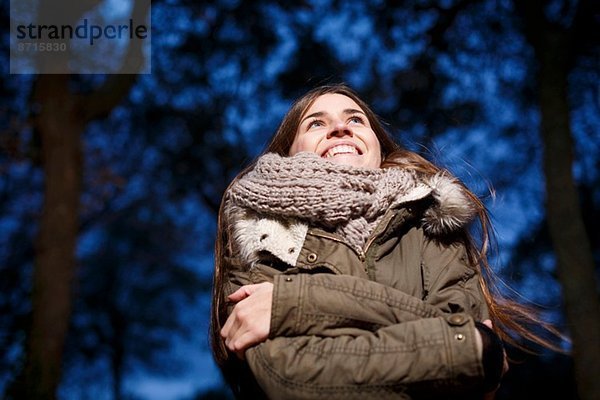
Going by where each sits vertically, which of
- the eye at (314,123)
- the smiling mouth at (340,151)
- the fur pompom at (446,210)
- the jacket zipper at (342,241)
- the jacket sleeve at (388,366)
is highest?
the eye at (314,123)

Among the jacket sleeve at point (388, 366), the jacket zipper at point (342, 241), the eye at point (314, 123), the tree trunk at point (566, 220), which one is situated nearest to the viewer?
the jacket sleeve at point (388, 366)

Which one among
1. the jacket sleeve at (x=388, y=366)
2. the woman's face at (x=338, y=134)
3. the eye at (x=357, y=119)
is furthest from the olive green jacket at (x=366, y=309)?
the eye at (x=357, y=119)

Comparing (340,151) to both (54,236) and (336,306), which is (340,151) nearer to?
(336,306)

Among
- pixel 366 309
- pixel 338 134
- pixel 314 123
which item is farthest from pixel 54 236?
pixel 366 309

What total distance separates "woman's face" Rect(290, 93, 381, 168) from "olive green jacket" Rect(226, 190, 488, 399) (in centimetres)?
32

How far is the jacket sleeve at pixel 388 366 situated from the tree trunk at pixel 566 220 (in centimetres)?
327

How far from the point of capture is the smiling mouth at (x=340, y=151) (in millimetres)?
2182

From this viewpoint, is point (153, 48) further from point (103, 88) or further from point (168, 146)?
point (103, 88)

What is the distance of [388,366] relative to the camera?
1494 millimetres

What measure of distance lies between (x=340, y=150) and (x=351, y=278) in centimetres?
63

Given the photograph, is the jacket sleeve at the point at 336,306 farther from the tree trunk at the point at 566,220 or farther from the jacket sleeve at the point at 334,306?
the tree trunk at the point at 566,220

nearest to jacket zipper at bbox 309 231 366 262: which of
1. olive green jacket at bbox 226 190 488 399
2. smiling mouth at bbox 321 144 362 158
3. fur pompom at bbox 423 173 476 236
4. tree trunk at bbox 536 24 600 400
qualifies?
olive green jacket at bbox 226 190 488 399

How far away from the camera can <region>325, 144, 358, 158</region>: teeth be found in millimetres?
2182

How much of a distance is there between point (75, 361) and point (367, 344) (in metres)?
14.2
